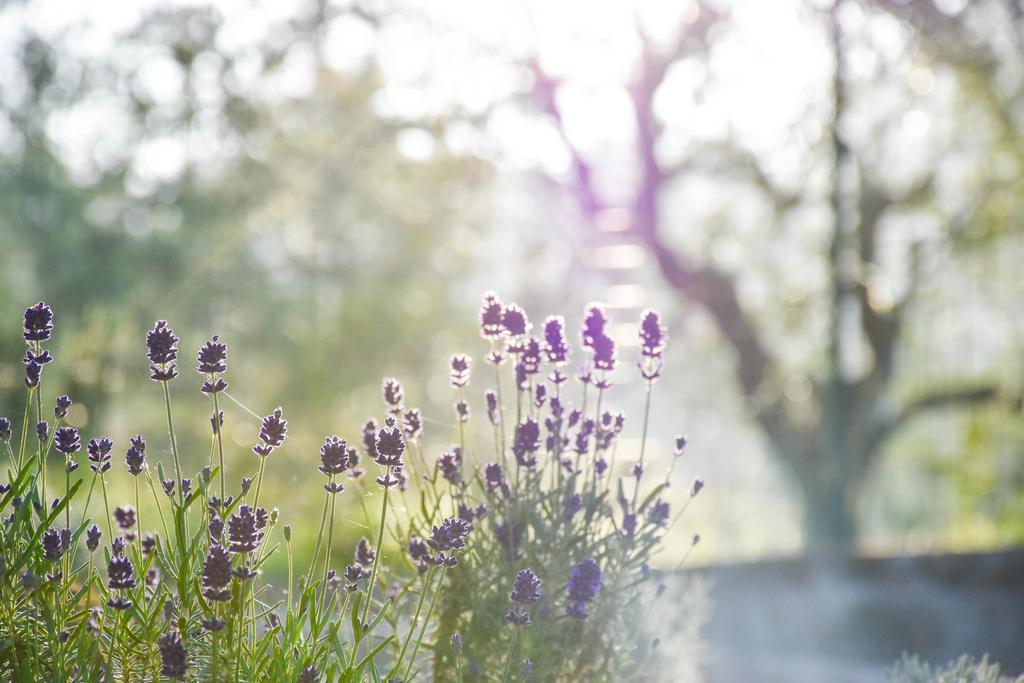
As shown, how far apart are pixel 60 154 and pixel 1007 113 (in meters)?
8.32

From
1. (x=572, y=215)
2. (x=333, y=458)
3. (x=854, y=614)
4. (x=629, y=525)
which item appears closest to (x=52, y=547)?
(x=333, y=458)

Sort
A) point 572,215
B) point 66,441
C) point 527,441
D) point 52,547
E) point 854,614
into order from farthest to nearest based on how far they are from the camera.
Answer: point 572,215 → point 854,614 → point 527,441 → point 66,441 → point 52,547

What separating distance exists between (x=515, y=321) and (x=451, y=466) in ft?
1.05

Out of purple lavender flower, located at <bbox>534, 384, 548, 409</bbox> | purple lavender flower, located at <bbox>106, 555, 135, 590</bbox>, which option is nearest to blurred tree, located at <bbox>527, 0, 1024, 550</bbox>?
purple lavender flower, located at <bbox>534, 384, 548, 409</bbox>

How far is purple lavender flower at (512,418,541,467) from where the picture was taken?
1.94 metres

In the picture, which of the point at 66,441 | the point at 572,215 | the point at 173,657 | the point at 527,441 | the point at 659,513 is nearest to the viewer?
the point at 173,657

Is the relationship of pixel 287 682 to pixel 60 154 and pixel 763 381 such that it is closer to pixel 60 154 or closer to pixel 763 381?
pixel 763 381

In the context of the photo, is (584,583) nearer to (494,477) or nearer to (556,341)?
(494,477)

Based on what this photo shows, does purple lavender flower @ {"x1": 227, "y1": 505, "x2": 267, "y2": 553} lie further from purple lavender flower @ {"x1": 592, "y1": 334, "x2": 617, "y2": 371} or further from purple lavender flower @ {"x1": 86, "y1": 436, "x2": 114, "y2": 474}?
purple lavender flower @ {"x1": 592, "y1": 334, "x2": 617, "y2": 371}

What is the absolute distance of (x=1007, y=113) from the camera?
8789 mm

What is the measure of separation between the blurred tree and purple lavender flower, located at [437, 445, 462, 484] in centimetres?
599

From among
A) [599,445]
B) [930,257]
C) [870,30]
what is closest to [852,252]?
[930,257]

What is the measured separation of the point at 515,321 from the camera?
1990 millimetres

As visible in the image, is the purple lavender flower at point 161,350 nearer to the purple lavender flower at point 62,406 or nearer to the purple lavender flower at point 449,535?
the purple lavender flower at point 62,406
